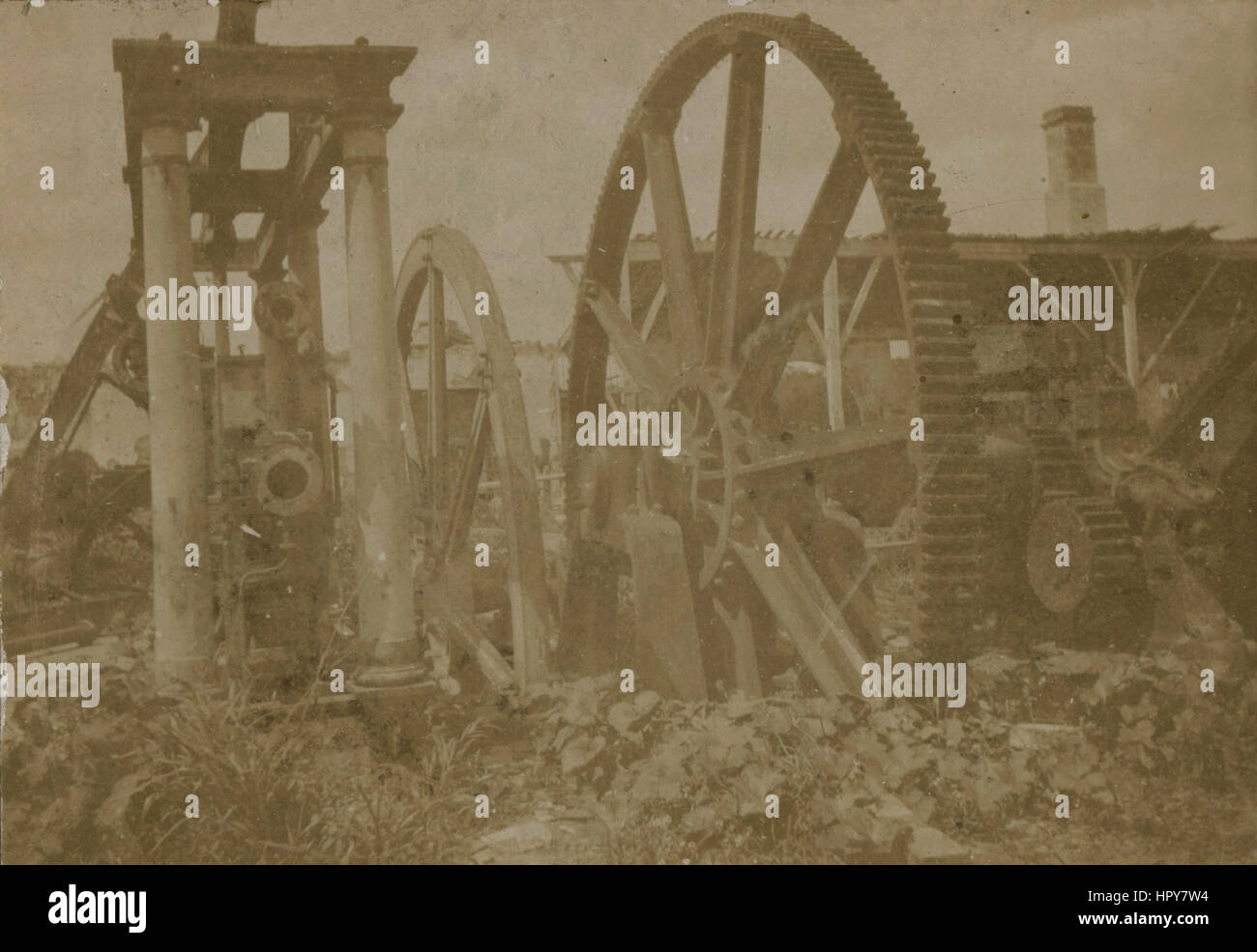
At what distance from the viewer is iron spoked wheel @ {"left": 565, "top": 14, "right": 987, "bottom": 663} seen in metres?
4.23

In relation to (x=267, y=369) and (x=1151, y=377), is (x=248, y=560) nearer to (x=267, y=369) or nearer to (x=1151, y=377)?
(x=267, y=369)

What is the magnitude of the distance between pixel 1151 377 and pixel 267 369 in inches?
477

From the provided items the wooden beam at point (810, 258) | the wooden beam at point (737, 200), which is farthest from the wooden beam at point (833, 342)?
the wooden beam at point (810, 258)

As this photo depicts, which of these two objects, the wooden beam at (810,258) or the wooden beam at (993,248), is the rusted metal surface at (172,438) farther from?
the wooden beam at (993,248)

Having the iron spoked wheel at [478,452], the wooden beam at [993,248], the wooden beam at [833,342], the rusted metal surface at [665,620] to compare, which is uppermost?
the wooden beam at [993,248]

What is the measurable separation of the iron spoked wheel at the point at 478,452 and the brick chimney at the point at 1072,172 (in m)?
3.49

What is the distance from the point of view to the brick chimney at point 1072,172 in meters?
6.17

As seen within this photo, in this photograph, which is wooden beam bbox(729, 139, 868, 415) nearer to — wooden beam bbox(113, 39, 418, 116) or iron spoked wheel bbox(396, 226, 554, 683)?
iron spoked wheel bbox(396, 226, 554, 683)

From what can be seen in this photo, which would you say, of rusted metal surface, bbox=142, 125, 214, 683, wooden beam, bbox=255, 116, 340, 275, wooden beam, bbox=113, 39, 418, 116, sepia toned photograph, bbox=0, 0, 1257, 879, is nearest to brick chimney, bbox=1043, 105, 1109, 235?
sepia toned photograph, bbox=0, 0, 1257, 879

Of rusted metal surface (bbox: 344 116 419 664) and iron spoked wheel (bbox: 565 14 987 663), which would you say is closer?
iron spoked wheel (bbox: 565 14 987 663)

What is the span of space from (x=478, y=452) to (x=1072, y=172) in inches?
191

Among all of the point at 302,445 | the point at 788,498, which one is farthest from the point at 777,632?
the point at 302,445

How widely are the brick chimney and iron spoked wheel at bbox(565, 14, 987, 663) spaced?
1.77m

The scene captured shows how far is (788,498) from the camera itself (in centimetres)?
Result: 548
